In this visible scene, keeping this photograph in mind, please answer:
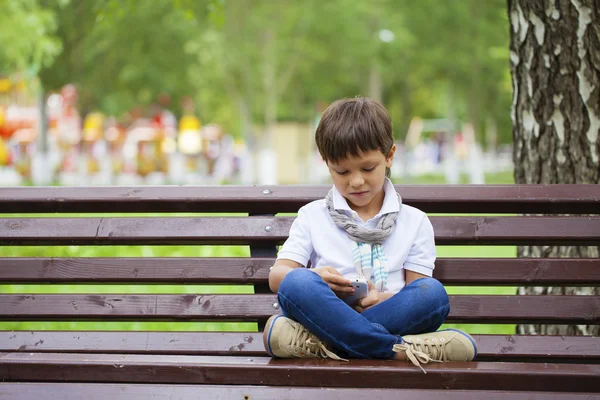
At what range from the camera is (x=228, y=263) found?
3219 mm

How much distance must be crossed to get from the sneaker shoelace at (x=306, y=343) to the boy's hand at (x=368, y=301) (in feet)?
0.56

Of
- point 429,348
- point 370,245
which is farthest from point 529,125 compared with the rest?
point 429,348

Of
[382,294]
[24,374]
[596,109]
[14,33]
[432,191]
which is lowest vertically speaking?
[24,374]

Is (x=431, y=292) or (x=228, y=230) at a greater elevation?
(x=228, y=230)

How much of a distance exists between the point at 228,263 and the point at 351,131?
2.56 feet

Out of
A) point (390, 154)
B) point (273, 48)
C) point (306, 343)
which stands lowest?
point (306, 343)

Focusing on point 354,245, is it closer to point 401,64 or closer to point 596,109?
point 596,109

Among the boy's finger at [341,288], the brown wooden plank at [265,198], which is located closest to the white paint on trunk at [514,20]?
the brown wooden plank at [265,198]

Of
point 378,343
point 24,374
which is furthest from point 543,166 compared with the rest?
point 24,374

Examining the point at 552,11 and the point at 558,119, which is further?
the point at 558,119

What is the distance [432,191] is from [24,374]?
60.7 inches

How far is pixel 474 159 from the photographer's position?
24.2 m

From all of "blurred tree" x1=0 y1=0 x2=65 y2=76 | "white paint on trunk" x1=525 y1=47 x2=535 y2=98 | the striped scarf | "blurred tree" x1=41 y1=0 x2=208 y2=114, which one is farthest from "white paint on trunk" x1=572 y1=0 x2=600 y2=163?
"blurred tree" x1=41 y1=0 x2=208 y2=114

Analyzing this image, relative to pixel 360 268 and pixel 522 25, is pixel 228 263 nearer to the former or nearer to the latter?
pixel 360 268
